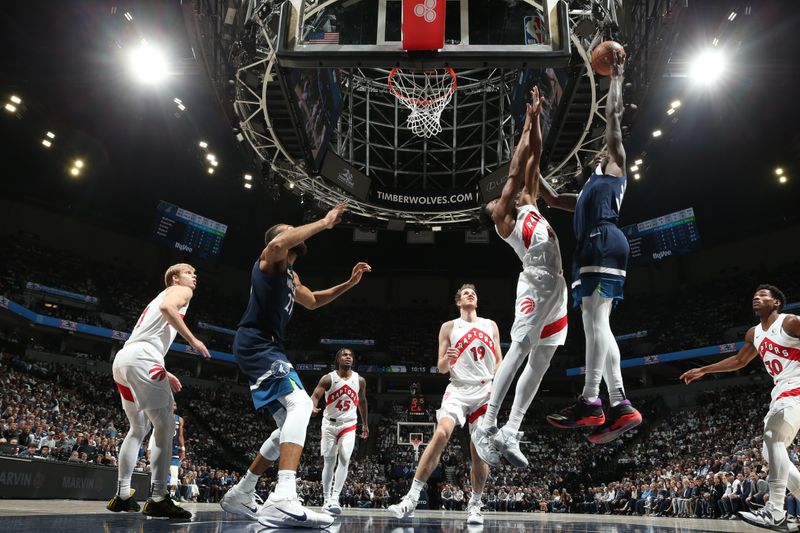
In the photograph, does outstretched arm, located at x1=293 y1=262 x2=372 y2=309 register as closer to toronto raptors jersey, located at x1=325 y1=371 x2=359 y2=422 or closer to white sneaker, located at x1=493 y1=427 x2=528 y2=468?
white sneaker, located at x1=493 y1=427 x2=528 y2=468

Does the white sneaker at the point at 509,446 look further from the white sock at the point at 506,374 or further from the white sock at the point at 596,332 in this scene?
the white sock at the point at 596,332

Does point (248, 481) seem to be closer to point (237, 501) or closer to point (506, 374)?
point (237, 501)

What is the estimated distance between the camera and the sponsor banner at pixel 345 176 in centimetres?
1523

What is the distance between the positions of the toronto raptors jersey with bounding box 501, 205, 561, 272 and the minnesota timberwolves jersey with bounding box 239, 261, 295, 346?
6.37ft

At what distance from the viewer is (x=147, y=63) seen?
14.7 m

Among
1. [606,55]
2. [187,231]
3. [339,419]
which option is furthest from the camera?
[187,231]

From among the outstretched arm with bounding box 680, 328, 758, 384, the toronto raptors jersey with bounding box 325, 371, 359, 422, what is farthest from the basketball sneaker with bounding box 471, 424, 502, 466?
the toronto raptors jersey with bounding box 325, 371, 359, 422

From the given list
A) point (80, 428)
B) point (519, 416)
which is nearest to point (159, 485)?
point (519, 416)

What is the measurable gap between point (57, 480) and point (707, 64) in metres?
16.5

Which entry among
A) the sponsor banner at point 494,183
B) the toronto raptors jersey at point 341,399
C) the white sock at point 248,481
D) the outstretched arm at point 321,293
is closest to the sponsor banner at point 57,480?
the toronto raptors jersey at point 341,399

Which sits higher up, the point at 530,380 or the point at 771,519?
the point at 530,380

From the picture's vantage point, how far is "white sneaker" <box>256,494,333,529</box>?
4129 millimetres

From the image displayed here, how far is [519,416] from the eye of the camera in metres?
4.95

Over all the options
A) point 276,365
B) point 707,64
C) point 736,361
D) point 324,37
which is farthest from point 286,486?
point 707,64
